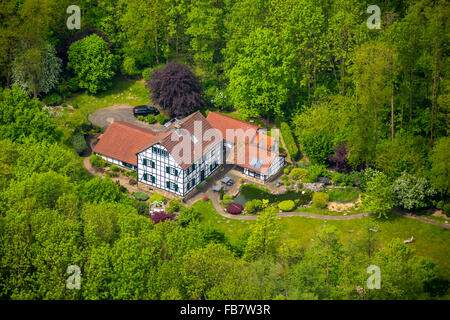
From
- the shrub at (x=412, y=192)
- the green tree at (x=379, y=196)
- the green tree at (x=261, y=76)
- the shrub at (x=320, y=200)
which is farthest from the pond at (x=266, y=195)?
the green tree at (x=261, y=76)

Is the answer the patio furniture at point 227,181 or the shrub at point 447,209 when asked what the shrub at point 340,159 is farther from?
the shrub at point 447,209

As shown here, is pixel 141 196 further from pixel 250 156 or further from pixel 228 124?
pixel 228 124

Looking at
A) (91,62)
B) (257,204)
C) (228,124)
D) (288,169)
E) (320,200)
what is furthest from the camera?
(91,62)

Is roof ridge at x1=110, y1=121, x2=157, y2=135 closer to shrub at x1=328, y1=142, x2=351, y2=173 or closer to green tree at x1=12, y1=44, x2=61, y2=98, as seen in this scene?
green tree at x1=12, y1=44, x2=61, y2=98

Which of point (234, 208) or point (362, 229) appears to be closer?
point (362, 229)

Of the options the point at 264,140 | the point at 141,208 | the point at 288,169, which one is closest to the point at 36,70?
the point at 141,208

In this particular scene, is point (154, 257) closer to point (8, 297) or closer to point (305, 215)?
point (8, 297)

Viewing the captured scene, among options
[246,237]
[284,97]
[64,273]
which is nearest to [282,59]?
[284,97]

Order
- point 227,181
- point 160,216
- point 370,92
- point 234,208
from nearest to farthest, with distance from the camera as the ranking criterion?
1. point 160,216
2. point 370,92
3. point 234,208
4. point 227,181
